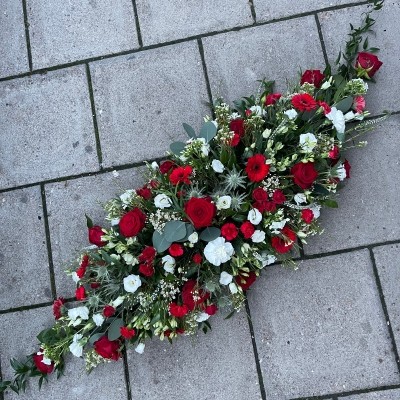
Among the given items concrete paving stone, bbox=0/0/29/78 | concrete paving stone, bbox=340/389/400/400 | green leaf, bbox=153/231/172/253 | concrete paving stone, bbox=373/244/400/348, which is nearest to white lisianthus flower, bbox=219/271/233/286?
green leaf, bbox=153/231/172/253

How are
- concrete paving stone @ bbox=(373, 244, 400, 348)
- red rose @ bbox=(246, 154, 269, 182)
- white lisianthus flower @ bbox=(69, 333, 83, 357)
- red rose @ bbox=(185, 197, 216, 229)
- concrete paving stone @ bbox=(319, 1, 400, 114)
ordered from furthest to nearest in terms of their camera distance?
concrete paving stone @ bbox=(319, 1, 400, 114)
concrete paving stone @ bbox=(373, 244, 400, 348)
white lisianthus flower @ bbox=(69, 333, 83, 357)
red rose @ bbox=(246, 154, 269, 182)
red rose @ bbox=(185, 197, 216, 229)

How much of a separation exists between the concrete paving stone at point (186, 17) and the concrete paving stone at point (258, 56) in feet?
0.24

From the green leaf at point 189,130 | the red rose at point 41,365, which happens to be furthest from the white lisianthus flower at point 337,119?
the red rose at point 41,365

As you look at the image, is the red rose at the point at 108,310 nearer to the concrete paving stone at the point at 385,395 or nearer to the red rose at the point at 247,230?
the red rose at the point at 247,230

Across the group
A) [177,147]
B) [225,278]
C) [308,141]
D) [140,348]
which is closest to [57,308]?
[140,348]

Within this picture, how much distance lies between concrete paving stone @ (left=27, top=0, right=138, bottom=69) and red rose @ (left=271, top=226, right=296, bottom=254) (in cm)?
120

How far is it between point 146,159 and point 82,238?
482mm

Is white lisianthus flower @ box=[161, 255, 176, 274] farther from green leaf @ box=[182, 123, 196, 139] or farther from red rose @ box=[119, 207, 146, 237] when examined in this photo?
green leaf @ box=[182, 123, 196, 139]

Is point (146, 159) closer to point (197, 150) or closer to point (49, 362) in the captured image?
point (197, 150)

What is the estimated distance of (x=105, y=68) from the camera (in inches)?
109

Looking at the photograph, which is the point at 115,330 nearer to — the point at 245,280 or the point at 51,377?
the point at 51,377

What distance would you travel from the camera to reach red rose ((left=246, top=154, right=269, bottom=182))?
7.22 feet

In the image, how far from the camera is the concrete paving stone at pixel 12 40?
2836 millimetres

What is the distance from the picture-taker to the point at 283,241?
2340 mm
